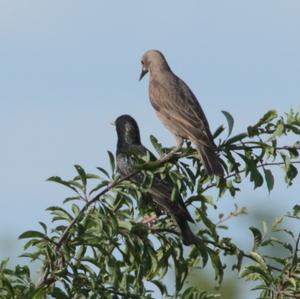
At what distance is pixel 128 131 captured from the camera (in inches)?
440

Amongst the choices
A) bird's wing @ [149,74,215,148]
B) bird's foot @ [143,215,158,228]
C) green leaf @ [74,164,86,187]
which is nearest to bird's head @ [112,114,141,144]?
bird's wing @ [149,74,215,148]

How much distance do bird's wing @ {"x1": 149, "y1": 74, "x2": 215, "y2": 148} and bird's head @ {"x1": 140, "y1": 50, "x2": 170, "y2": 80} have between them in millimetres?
497

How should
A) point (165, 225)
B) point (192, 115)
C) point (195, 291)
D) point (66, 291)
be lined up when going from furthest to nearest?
point (192, 115), point (165, 225), point (195, 291), point (66, 291)

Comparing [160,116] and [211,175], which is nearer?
[211,175]

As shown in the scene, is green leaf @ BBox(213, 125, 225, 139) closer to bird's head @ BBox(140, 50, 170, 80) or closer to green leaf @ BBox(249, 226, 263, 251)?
green leaf @ BBox(249, 226, 263, 251)

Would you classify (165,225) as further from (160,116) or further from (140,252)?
(160,116)

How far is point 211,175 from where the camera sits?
7.34 meters

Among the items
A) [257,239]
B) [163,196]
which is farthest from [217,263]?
[163,196]

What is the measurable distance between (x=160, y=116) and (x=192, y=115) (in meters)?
0.90

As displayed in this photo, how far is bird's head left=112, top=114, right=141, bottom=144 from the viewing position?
1104 centimetres

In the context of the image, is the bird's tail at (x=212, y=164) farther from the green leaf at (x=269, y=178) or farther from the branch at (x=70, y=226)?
the branch at (x=70, y=226)

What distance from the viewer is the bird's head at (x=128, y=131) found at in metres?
11.0

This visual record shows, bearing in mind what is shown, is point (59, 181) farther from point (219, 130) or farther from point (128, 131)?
point (128, 131)

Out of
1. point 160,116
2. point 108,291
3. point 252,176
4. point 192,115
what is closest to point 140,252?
point 108,291
